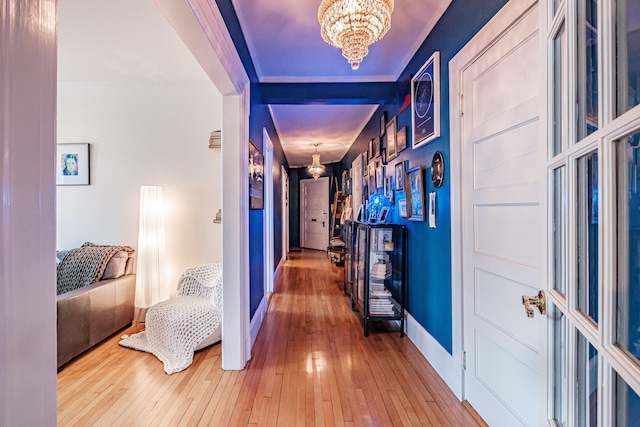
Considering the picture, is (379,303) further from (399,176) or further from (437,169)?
(437,169)

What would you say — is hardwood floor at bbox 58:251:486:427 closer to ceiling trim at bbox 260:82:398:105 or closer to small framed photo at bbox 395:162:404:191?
small framed photo at bbox 395:162:404:191

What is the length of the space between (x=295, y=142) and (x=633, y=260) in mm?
5420

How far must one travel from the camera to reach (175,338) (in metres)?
2.29

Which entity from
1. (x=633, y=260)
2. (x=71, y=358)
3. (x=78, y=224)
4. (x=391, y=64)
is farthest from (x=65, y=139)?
(x=633, y=260)

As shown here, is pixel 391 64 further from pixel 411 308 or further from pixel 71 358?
pixel 71 358

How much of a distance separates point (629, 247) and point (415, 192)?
1.99m

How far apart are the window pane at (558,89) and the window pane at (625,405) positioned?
1.82 feet

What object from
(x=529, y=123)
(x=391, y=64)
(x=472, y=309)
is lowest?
(x=472, y=309)

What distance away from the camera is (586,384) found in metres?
0.67

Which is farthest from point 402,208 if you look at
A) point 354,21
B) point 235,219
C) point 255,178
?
point 354,21

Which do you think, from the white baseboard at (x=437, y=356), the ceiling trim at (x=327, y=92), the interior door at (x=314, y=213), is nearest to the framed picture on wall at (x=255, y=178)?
the ceiling trim at (x=327, y=92)

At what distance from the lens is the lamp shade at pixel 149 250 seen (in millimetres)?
2959

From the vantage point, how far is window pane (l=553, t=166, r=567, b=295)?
0.77 meters

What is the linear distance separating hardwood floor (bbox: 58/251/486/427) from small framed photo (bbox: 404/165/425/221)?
1.15 meters
